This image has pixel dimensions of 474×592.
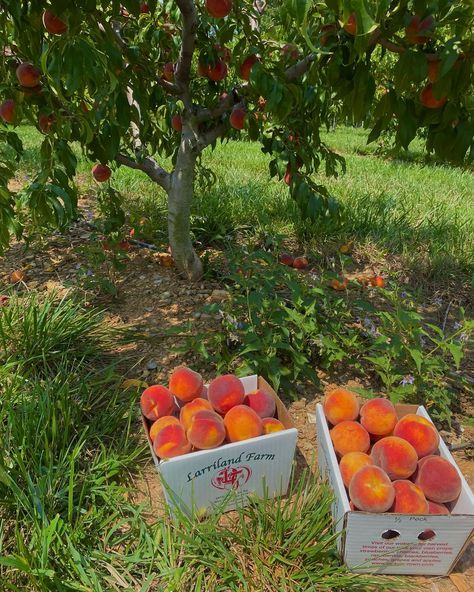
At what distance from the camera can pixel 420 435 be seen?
48.4 inches

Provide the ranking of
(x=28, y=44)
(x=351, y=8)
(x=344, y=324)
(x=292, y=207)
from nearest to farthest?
(x=351, y=8) → (x=28, y=44) → (x=344, y=324) → (x=292, y=207)

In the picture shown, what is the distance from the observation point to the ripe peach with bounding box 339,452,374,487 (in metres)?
1.19

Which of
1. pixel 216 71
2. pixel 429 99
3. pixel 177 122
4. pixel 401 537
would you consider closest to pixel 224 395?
pixel 401 537

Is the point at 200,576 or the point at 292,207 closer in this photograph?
the point at 200,576

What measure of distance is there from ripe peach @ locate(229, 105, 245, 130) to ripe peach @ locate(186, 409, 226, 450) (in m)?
1.33

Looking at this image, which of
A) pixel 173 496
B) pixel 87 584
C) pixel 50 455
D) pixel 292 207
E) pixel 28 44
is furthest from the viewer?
pixel 292 207

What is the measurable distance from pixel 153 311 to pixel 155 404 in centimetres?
102

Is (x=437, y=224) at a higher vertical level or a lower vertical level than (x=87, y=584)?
higher

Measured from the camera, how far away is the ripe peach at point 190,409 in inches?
50.8

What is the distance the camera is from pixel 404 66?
112cm

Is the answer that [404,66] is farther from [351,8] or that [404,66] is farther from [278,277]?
[278,277]

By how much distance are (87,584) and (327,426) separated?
738 millimetres

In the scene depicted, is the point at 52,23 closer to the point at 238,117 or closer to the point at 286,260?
the point at 238,117

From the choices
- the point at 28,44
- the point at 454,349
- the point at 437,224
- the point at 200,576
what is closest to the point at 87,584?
the point at 200,576
